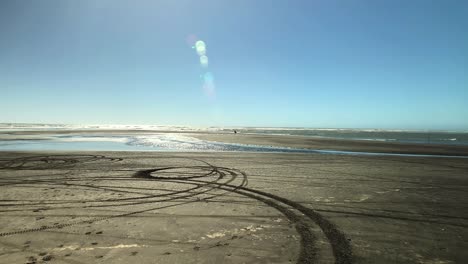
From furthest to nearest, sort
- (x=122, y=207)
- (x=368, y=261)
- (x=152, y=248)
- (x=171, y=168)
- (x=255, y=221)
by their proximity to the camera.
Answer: (x=171, y=168), (x=122, y=207), (x=255, y=221), (x=152, y=248), (x=368, y=261)

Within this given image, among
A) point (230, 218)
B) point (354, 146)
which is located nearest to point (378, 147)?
point (354, 146)

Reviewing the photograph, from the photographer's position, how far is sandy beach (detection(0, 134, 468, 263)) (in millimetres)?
6234

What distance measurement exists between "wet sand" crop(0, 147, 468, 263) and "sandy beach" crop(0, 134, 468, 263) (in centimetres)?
3

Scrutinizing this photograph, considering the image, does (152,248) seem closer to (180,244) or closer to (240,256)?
(180,244)

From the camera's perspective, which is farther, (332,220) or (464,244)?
(332,220)

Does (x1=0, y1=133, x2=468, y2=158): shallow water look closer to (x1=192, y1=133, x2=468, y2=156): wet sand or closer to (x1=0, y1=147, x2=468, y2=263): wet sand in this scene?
(x1=192, y1=133, x2=468, y2=156): wet sand

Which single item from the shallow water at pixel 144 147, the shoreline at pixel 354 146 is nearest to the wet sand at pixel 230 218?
the shallow water at pixel 144 147

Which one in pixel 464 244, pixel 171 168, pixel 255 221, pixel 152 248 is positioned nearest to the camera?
pixel 152 248

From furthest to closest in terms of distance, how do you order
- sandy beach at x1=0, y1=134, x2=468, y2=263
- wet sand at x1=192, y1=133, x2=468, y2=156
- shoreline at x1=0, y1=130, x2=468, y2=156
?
1. wet sand at x1=192, y1=133, x2=468, y2=156
2. shoreline at x1=0, y1=130, x2=468, y2=156
3. sandy beach at x1=0, y1=134, x2=468, y2=263

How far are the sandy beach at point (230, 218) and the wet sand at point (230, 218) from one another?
25mm

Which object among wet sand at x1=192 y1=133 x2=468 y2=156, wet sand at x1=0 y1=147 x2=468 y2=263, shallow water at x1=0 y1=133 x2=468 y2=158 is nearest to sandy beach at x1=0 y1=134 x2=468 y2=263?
wet sand at x1=0 y1=147 x2=468 y2=263

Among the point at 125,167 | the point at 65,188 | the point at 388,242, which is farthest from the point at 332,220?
the point at 125,167

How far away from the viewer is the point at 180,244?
21.9ft

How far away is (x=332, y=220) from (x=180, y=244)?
4.17m
